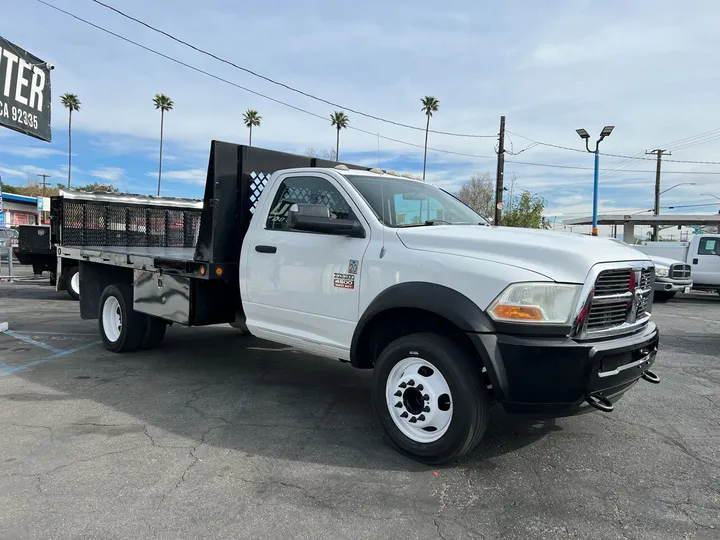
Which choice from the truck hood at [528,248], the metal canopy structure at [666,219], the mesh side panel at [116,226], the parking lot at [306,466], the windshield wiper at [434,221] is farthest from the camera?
the metal canopy structure at [666,219]

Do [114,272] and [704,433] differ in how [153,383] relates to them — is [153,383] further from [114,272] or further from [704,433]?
[704,433]

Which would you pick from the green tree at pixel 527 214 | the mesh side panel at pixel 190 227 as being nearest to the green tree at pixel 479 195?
the green tree at pixel 527 214

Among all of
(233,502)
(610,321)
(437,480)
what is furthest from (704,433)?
(233,502)

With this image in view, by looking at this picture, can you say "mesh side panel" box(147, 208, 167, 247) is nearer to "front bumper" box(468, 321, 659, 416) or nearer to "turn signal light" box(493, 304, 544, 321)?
"front bumper" box(468, 321, 659, 416)

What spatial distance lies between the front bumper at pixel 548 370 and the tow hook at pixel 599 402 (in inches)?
1.5

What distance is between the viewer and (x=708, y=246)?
16.2 m

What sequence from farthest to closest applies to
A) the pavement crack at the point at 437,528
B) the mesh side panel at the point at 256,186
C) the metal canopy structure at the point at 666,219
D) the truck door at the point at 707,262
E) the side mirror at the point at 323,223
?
the metal canopy structure at the point at 666,219 → the truck door at the point at 707,262 → the mesh side panel at the point at 256,186 → the side mirror at the point at 323,223 → the pavement crack at the point at 437,528

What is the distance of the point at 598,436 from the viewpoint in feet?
13.7

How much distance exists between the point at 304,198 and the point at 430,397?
2142mm

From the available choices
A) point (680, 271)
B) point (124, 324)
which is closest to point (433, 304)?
point (124, 324)

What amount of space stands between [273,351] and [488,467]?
4.12 m

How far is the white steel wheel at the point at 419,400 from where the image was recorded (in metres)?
3.53

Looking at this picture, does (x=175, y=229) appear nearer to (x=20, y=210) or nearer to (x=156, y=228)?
(x=156, y=228)

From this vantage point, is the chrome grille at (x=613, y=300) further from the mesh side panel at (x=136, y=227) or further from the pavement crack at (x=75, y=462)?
the mesh side panel at (x=136, y=227)
